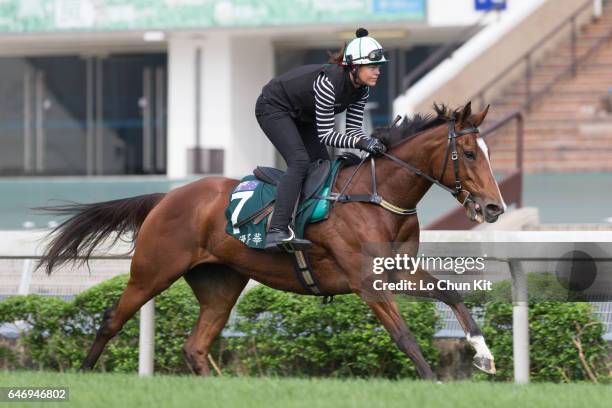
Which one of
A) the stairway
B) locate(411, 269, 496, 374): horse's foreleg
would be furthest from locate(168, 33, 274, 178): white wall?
locate(411, 269, 496, 374): horse's foreleg

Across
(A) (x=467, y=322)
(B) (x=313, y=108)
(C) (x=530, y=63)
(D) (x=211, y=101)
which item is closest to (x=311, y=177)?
(B) (x=313, y=108)

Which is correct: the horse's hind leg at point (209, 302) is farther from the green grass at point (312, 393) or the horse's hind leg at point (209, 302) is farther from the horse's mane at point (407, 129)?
the horse's mane at point (407, 129)

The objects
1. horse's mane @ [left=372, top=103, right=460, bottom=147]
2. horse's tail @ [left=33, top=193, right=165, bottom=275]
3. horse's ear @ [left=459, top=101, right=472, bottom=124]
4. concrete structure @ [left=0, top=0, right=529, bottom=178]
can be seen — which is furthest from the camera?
concrete structure @ [left=0, top=0, right=529, bottom=178]

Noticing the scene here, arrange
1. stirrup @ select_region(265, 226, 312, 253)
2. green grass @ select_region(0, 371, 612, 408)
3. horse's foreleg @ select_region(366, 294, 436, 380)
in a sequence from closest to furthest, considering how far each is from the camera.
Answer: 1. green grass @ select_region(0, 371, 612, 408)
2. horse's foreleg @ select_region(366, 294, 436, 380)
3. stirrup @ select_region(265, 226, 312, 253)

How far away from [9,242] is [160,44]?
15299mm

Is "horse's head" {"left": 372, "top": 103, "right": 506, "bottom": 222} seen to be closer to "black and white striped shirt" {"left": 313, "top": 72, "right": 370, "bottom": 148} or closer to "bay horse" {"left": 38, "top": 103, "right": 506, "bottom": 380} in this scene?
"bay horse" {"left": 38, "top": 103, "right": 506, "bottom": 380}

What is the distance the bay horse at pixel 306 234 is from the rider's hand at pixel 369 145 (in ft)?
0.25

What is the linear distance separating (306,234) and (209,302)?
95 cm

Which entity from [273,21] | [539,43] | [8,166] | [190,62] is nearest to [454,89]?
[539,43]

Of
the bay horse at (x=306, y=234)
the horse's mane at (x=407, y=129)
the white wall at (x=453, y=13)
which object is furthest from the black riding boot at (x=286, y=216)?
the white wall at (x=453, y=13)

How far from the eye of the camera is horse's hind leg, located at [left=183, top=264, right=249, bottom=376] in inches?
283

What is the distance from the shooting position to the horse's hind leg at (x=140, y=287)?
7.18 m

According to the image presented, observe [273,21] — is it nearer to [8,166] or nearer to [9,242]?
[8,166]

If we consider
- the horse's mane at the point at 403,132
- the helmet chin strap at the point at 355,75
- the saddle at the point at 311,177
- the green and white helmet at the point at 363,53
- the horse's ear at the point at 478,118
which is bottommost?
the saddle at the point at 311,177
